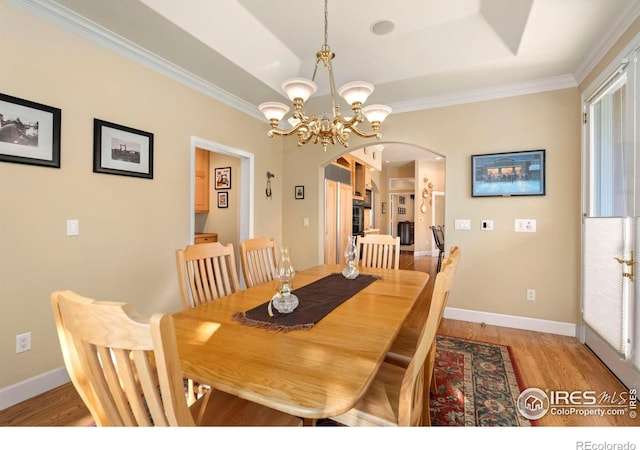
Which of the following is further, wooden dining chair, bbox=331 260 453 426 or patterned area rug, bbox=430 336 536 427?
patterned area rug, bbox=430 336 536 427

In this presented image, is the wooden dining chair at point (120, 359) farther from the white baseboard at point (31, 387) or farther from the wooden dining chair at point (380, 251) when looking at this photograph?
the wooden dining chair at point (380, 251)

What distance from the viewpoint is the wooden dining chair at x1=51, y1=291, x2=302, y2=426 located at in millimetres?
588

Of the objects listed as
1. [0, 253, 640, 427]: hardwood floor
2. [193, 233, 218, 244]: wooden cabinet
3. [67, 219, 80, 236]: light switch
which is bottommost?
[0, 253, 640, 427]: hardwood floor

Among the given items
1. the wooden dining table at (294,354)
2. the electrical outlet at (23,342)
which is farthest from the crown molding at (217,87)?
the wooden dining table at (294,354)

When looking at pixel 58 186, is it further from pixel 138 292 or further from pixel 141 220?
pixel 138 292

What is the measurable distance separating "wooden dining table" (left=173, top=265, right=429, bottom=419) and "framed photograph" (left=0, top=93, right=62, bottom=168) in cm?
156

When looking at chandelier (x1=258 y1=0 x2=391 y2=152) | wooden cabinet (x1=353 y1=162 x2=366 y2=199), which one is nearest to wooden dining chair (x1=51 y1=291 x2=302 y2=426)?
chandelier (x1=258 y1=0 x2=391 y2=152)

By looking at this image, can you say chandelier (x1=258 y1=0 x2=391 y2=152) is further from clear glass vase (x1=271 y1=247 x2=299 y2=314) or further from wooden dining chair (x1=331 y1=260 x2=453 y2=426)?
wooden dining chair (x1=331 y1=260 x2=453 y2=426)

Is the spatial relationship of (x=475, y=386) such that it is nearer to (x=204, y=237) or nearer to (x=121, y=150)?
(x=121, y=150)

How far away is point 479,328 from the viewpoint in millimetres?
3201

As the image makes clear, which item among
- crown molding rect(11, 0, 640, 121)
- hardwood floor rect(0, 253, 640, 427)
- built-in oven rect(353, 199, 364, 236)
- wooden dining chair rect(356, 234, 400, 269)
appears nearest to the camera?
hardwood floor rect(0, 253, 640, 427)

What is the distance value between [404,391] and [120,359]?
858 mm

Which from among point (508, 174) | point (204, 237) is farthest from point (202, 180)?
point (508, 174)
